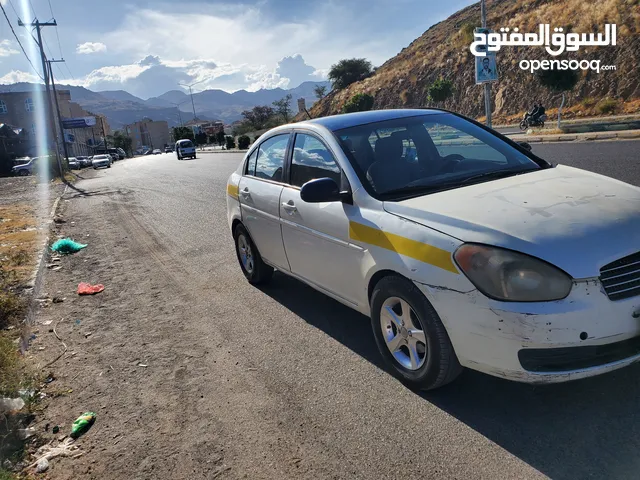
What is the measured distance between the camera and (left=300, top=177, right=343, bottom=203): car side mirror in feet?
12.0

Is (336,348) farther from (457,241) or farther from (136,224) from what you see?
(136,224)

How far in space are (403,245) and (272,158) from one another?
2.25m

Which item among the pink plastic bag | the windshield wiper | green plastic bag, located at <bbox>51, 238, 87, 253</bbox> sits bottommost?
the pink plastic bag

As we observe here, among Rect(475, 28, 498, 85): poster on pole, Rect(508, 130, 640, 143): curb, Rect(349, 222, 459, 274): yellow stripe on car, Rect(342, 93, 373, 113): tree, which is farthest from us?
Rect(342, 93, 373, 113): tree

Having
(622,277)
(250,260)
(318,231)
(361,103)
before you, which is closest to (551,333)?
(622,277)

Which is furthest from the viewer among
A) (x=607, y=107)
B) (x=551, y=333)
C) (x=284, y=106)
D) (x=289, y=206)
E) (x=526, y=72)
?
(x=284, y=106)

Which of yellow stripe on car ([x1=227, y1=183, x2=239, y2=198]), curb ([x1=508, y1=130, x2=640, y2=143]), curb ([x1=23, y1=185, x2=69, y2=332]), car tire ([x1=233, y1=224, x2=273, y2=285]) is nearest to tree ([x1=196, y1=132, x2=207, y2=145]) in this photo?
curb ([x1=508, y1=130, x2=640, y2=143])

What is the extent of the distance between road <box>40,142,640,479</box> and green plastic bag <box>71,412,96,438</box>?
94 mm

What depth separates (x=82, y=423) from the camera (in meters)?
3.35

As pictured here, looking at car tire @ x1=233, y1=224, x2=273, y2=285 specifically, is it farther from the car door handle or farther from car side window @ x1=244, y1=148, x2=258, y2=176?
the car door handle

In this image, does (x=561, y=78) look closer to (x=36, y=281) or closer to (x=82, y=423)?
(x=36, y=281)

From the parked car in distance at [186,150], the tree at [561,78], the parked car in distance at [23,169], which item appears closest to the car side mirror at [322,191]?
the tree at [561,78]

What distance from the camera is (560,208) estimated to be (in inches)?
118

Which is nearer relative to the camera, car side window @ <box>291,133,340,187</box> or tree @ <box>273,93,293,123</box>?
car side window @ <box>291,133,340,187</box>
